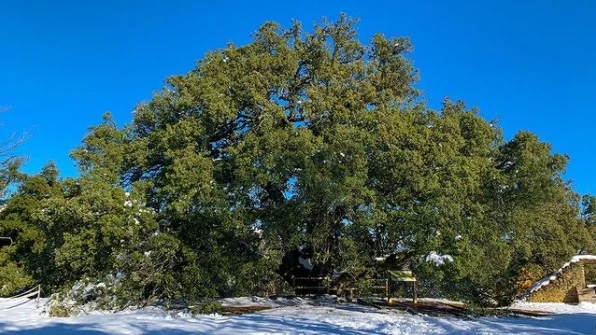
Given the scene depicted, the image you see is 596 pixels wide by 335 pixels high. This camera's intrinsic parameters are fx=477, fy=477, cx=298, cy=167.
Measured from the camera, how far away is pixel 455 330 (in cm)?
924

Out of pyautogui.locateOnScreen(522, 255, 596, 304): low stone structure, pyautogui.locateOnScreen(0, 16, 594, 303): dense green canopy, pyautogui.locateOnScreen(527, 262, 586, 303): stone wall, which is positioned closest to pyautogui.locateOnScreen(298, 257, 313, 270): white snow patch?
pyautogui.locateOnScreen(0, 16, 594, 303): dense green canopy

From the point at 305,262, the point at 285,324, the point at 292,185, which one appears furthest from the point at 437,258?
the point at 285,324

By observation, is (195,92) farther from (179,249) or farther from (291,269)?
(291,269)

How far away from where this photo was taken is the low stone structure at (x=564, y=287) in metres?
19.2

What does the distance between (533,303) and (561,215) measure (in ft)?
11.9

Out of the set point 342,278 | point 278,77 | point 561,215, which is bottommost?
point 342,278

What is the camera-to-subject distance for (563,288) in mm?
19359

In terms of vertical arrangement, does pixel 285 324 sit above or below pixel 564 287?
below

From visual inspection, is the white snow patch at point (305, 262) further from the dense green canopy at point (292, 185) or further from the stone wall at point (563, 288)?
the stone wall at point (563, 288)

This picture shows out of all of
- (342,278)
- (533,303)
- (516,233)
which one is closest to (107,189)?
(342,278)

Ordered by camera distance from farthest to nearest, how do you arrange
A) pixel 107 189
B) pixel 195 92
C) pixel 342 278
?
pixel 342 278 → pixel 195 92 → pixel 107 189

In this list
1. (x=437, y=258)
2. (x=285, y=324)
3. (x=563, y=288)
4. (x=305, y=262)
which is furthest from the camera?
(x=563, y=288)

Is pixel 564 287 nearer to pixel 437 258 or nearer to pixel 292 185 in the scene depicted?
pixel 437 258

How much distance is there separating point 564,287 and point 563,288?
63 millimetres
